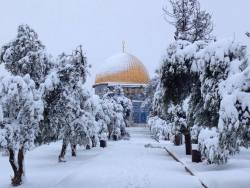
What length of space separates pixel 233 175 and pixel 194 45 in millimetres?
4805

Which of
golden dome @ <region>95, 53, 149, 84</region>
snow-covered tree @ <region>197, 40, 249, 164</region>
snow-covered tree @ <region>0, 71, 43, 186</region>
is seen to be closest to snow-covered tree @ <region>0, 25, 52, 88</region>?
snow-covered tree @ <region>0, 71, 43, 186</region>

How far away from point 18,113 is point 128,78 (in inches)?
3228

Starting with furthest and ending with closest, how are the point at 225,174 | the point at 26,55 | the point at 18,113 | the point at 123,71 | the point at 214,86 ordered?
the point at 123,71, the point at 26,55, the point at 225,174, the point at 18,113, the point at 214,86

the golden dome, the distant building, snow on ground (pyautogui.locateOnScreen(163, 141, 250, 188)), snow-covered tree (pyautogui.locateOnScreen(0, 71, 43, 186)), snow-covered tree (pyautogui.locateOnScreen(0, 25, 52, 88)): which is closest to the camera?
snow on ground (pyautogui.locateOnScreen(163, 141, 250, 188))

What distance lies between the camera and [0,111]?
14289mm

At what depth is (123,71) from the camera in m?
96.7

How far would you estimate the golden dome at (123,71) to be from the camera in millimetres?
96062

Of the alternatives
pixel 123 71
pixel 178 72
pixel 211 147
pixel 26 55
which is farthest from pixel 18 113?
pixel 123 71

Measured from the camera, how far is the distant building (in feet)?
315

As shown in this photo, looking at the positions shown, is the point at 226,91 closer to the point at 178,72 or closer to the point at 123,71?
the point at 178,72

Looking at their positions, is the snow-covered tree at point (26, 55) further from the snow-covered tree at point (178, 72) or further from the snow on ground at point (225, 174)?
the snow on ground at point (225, 174)

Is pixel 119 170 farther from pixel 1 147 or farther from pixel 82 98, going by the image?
pixel 82 98

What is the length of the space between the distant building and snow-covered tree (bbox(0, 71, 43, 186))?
262 ft

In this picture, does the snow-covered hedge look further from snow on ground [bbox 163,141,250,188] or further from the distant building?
the distant building
